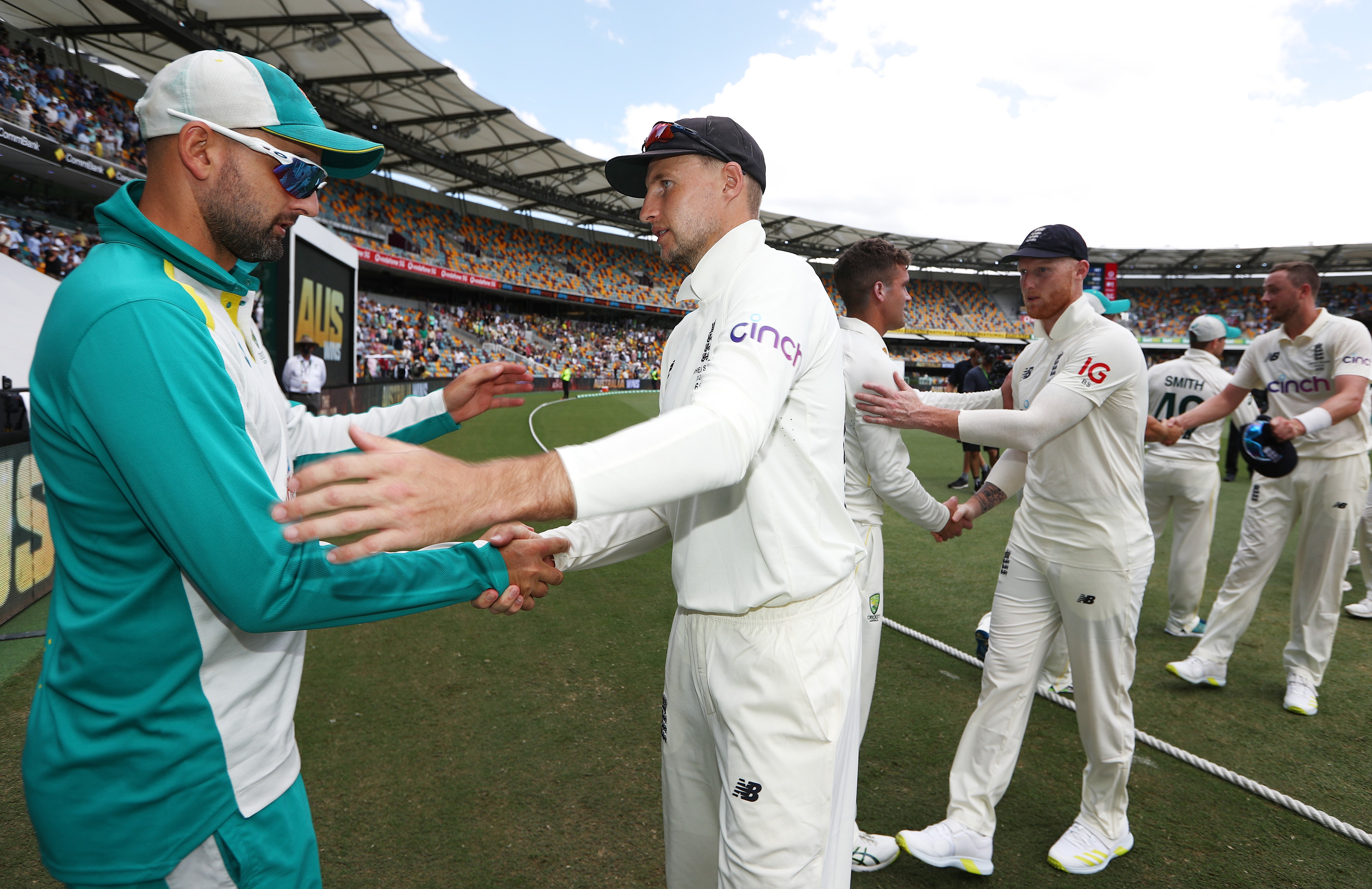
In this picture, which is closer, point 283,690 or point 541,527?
point 283,690

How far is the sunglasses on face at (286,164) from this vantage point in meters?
1.47

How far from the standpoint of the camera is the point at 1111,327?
3.05 meters

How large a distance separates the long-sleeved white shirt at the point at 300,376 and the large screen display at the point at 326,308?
0.47 m

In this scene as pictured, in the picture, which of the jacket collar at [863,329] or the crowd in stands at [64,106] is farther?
the crowd in stands at [64,106]

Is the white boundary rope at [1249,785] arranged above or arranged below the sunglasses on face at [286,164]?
below

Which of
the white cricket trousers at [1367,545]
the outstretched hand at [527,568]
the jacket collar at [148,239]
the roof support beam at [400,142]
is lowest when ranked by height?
the white cricket trousers at [1367,545]

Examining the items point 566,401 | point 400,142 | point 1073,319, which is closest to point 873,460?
point 1073,319

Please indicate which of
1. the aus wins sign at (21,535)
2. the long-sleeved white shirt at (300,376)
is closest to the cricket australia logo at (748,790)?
the aus wins sign at (21,535)

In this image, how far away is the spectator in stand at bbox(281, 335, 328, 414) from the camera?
12195 millimetres

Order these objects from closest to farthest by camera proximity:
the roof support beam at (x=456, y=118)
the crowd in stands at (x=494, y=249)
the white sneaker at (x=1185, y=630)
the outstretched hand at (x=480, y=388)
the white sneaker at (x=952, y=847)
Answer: the outstretched hand at (x=480, y=388) < the white sneaker at (x=952, y=847) < the white sneaker at (x=1185, y=630) < the roof support beam at (x=456, y=118) < the crowd in stands at (x=494, y=249)

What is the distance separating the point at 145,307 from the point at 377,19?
90.7 ft

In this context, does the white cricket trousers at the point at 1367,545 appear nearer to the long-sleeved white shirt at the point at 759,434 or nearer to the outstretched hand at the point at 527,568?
the long-sleeved white shirt at the point at 759,434

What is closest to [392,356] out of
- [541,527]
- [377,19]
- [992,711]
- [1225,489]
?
[377,19]

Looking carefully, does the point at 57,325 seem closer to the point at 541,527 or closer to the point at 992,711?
the point at 992,711
